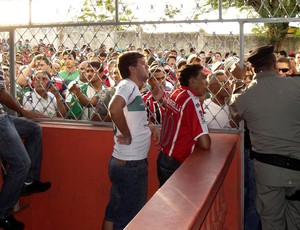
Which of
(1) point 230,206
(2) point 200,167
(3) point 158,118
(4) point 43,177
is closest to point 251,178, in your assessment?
(1) point 230,206

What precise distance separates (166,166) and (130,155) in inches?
11.8

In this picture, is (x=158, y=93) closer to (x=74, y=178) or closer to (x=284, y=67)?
(x=74, y=178)

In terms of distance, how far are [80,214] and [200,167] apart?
185cm

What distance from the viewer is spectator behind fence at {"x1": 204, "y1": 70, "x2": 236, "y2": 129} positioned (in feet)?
11.5

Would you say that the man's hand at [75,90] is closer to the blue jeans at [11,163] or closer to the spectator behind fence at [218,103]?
the blue jeans at [11,163]

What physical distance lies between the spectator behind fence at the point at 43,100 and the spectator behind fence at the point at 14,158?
0.45 metres

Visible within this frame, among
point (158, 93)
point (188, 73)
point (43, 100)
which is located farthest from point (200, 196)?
point (43, 100)

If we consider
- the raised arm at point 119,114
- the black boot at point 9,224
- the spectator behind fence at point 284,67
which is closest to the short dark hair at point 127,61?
the raised arm at point 119,114

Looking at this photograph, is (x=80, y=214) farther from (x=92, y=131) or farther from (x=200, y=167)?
(x=200, y=167)

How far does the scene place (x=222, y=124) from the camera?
11.6 ft

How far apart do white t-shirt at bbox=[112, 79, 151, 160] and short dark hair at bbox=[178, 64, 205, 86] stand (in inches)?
13.9

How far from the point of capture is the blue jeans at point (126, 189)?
126 inches

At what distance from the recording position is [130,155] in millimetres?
3199

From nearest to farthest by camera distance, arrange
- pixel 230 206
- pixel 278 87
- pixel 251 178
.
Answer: pixel 278 87 < pixel 230 206 < pixel 251 178
